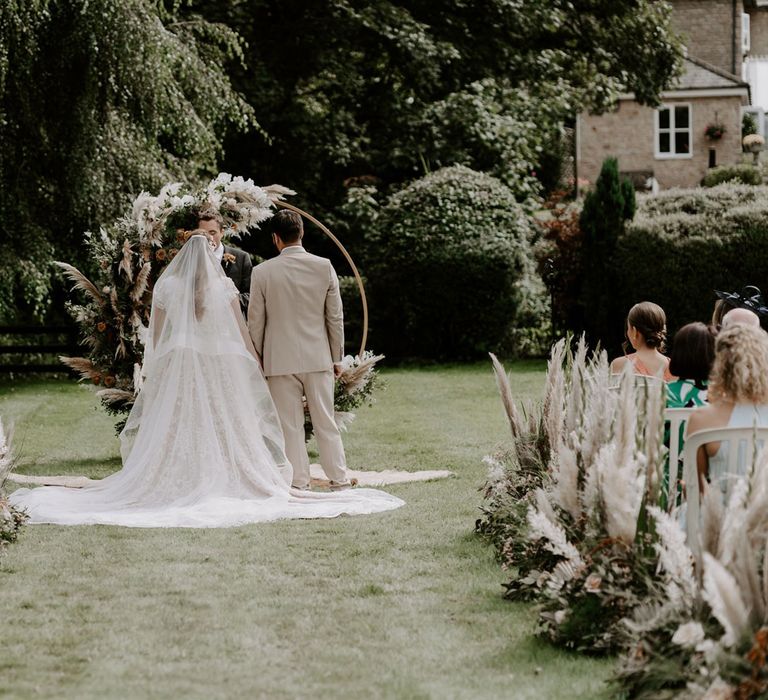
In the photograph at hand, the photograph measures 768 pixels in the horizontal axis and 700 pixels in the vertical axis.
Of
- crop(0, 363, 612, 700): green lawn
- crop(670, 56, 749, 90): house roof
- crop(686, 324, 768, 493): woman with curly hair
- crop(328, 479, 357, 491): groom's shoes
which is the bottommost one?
crop(328, 479, 357, 491): groom's shoes

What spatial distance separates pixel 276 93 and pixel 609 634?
1794 cm

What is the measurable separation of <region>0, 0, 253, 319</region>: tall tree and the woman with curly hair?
480 inches

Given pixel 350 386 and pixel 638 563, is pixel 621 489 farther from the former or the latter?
pixel 350 386

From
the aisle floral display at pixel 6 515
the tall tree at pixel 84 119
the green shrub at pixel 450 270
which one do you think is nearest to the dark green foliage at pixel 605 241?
the green shrub at pixel 450 270

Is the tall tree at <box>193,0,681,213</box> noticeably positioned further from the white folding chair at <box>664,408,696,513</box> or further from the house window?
the white folding chair at <box>664,408,696,513</box>

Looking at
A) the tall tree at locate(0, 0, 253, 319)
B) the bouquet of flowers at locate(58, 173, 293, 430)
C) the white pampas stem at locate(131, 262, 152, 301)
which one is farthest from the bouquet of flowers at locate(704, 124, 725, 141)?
the white pampas stem at locate(131, 262, 152, 301)

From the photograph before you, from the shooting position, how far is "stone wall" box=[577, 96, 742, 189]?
35.4 meters

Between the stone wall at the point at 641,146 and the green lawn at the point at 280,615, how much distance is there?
28.3m

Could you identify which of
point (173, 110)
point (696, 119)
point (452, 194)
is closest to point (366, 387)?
point (173, 110)

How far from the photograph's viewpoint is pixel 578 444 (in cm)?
516

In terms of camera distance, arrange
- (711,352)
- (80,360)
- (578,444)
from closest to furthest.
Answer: (578,444)
(711,352)
(80,360)

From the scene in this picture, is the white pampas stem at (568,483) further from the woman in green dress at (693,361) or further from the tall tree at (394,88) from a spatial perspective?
the tall tree at (394,88)

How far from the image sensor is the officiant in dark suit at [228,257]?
940 centimetres

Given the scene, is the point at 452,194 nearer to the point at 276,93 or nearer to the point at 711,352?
the point at 276,93
